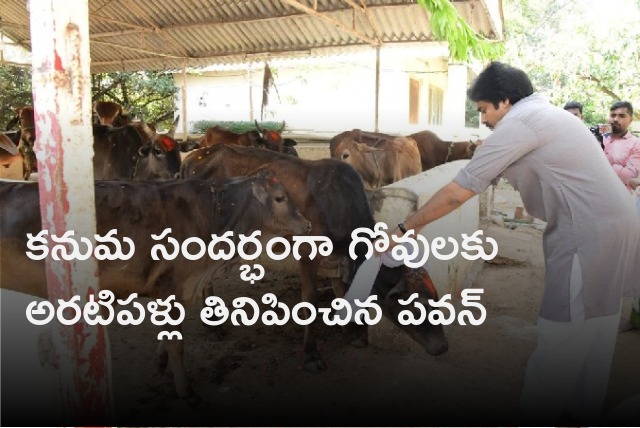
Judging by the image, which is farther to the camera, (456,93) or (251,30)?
(456,93)

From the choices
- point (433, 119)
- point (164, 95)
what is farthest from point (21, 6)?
point (433, 119)

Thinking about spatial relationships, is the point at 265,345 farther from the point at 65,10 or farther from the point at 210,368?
the point at 65,10

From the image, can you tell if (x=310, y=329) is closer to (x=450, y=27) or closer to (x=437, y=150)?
(x=450, y=27)

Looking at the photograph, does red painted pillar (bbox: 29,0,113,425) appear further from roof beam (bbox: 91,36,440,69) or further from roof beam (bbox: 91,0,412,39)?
roof beam (bbox: 91,36,440,69)

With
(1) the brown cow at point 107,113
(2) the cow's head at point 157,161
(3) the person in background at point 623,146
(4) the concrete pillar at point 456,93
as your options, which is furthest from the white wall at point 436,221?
(4) the concrete pillar at point 456,93

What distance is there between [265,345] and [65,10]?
3.25 m

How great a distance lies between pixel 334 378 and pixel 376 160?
16.7ft

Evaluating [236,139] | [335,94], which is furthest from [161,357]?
[335,94]

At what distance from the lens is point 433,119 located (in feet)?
71.4

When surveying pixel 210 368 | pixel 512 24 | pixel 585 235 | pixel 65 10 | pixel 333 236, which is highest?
pixel 512 24

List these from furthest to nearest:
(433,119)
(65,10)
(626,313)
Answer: (433,119) < (626,313) < (65,10)

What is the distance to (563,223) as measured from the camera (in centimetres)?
263

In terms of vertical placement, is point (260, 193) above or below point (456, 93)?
below

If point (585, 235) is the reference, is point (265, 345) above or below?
below
